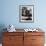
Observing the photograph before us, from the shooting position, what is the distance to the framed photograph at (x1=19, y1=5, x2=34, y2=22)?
423 cm

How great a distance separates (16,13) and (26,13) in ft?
1.06

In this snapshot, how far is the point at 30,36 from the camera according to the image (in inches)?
148

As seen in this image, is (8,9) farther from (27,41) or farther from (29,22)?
(27,41)

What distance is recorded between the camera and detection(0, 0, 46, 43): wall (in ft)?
13.9

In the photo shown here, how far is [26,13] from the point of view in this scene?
427 centimetres

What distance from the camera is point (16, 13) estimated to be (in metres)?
4.26

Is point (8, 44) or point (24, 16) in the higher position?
point (24, 16)

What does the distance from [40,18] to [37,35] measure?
72cm

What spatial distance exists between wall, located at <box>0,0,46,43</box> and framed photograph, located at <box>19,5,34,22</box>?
0.10 metres

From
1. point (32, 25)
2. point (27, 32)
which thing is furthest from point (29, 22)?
point (27, 32)

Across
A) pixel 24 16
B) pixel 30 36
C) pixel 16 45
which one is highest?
pixel 24 16

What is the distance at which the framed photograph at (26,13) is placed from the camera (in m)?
4.23

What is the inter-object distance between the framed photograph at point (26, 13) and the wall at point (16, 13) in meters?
0.10

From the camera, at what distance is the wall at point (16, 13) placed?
4230mm
